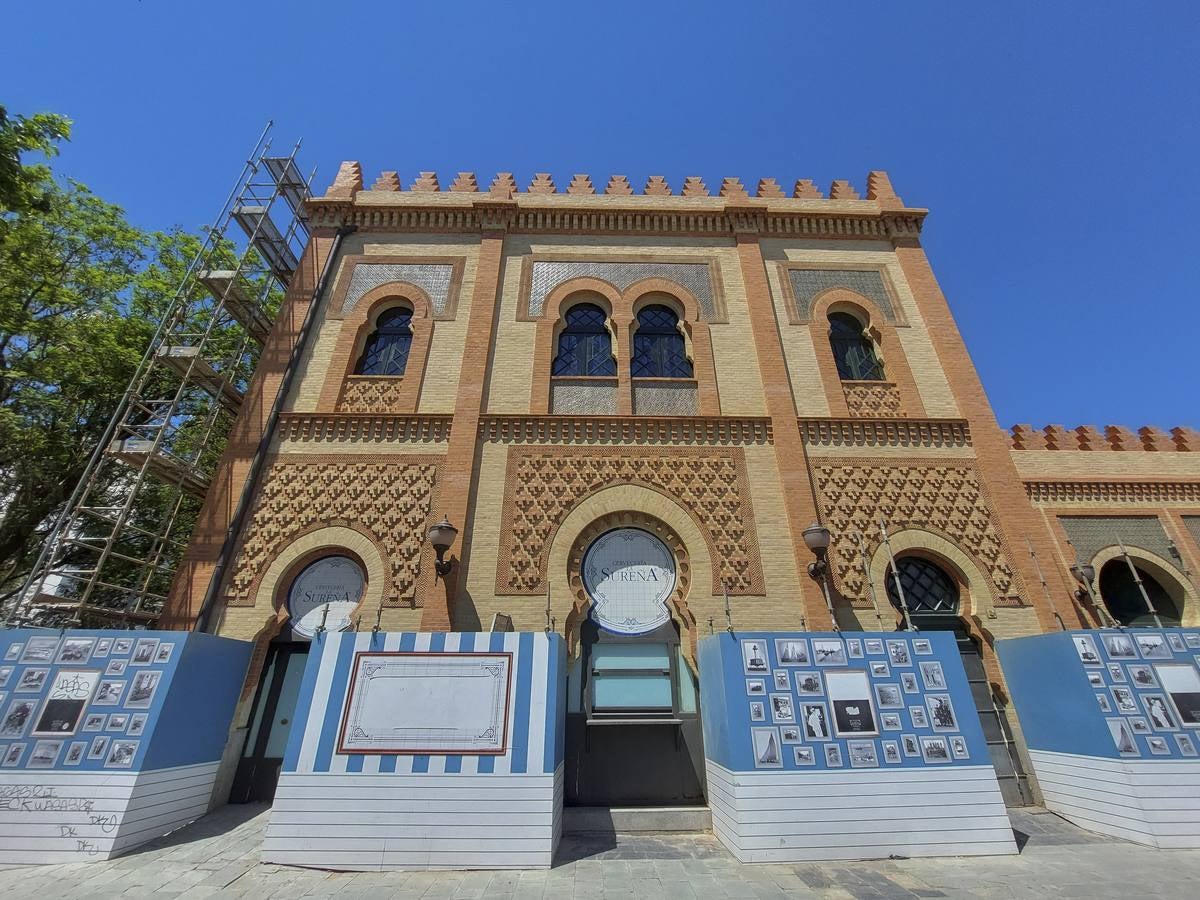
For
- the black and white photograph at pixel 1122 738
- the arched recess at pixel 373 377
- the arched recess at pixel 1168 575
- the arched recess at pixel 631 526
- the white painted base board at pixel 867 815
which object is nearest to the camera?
the white painted base board at pixel 867 815

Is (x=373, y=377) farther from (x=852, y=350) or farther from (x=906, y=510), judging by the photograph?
(x=906, y=510)

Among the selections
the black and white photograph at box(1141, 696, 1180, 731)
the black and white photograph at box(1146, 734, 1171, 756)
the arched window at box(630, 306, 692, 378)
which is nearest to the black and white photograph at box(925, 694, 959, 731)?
the black and white photograph at box(1146, 734, 1171, 756)

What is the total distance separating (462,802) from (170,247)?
14789 mm

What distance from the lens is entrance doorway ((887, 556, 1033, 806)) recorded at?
6566 millimetres

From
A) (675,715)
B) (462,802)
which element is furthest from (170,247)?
(675,715)

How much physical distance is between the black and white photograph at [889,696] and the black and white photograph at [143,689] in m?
7.62

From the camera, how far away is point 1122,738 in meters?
5.41

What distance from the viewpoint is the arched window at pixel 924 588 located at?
24.6 feet

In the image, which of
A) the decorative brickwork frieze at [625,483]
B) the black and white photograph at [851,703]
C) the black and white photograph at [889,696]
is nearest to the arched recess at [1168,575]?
the black and white photograph at [889,696]

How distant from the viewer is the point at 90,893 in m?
4.05

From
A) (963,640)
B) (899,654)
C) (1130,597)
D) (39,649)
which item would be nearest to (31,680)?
(39,649)

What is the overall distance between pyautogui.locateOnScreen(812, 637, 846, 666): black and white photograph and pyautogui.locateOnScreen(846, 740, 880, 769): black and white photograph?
0.75 meters

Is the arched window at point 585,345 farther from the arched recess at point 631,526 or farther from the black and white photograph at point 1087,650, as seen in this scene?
the black and white photograph at point 1087,650

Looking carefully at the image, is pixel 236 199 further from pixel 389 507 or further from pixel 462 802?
pixel 462 802
